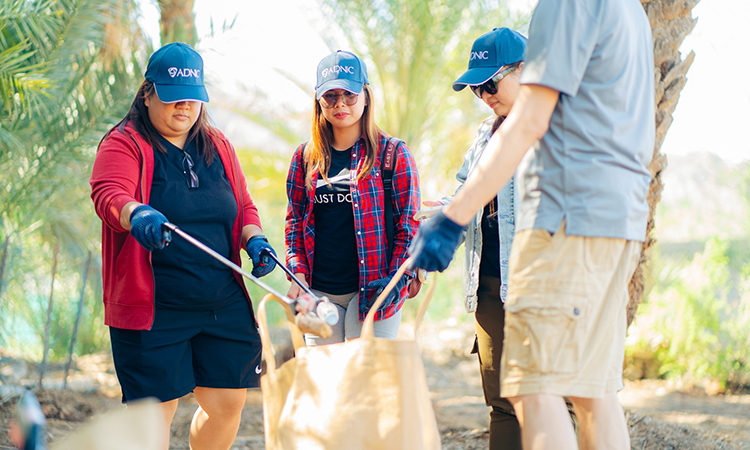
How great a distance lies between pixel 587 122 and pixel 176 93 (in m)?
1.45

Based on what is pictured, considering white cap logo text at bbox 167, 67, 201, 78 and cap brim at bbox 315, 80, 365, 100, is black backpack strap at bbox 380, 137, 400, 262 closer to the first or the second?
cap brim at bbox 315, 80, 365, 100

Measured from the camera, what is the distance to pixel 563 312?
1.63m

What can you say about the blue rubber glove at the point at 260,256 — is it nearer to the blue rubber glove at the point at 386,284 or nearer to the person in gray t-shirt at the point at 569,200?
the blue rubber glove at the point at 386,284

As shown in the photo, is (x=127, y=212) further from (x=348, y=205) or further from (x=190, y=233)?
(x=348, y=205)

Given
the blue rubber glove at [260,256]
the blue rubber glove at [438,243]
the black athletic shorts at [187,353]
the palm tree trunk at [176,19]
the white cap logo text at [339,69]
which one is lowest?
the black athletic shorts at [187,353]

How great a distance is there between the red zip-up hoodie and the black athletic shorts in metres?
0.08

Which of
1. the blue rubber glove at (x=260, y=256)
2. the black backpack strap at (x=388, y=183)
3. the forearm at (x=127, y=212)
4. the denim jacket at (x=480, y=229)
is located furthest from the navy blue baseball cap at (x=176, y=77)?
the denim jacket at (x=480, y=229)

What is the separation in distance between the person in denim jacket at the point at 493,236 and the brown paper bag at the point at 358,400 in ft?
2.33

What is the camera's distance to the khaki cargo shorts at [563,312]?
164 cm

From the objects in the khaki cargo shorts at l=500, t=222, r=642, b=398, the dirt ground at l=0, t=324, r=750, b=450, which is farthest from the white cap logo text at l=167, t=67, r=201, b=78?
the dirt ground at l=0, t=324, r=750, b=450

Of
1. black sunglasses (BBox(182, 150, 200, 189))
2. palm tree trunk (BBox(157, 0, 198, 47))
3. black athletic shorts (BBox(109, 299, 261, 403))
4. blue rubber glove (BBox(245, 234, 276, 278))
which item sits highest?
palm tree trunk (BBox(157, 0, 198, 47))

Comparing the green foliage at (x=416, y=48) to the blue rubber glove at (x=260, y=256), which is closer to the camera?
the blue rubber glove at (x=260, y=256)

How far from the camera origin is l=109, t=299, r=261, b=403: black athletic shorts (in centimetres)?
237

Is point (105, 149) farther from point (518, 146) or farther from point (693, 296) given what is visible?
point (693, 296)
